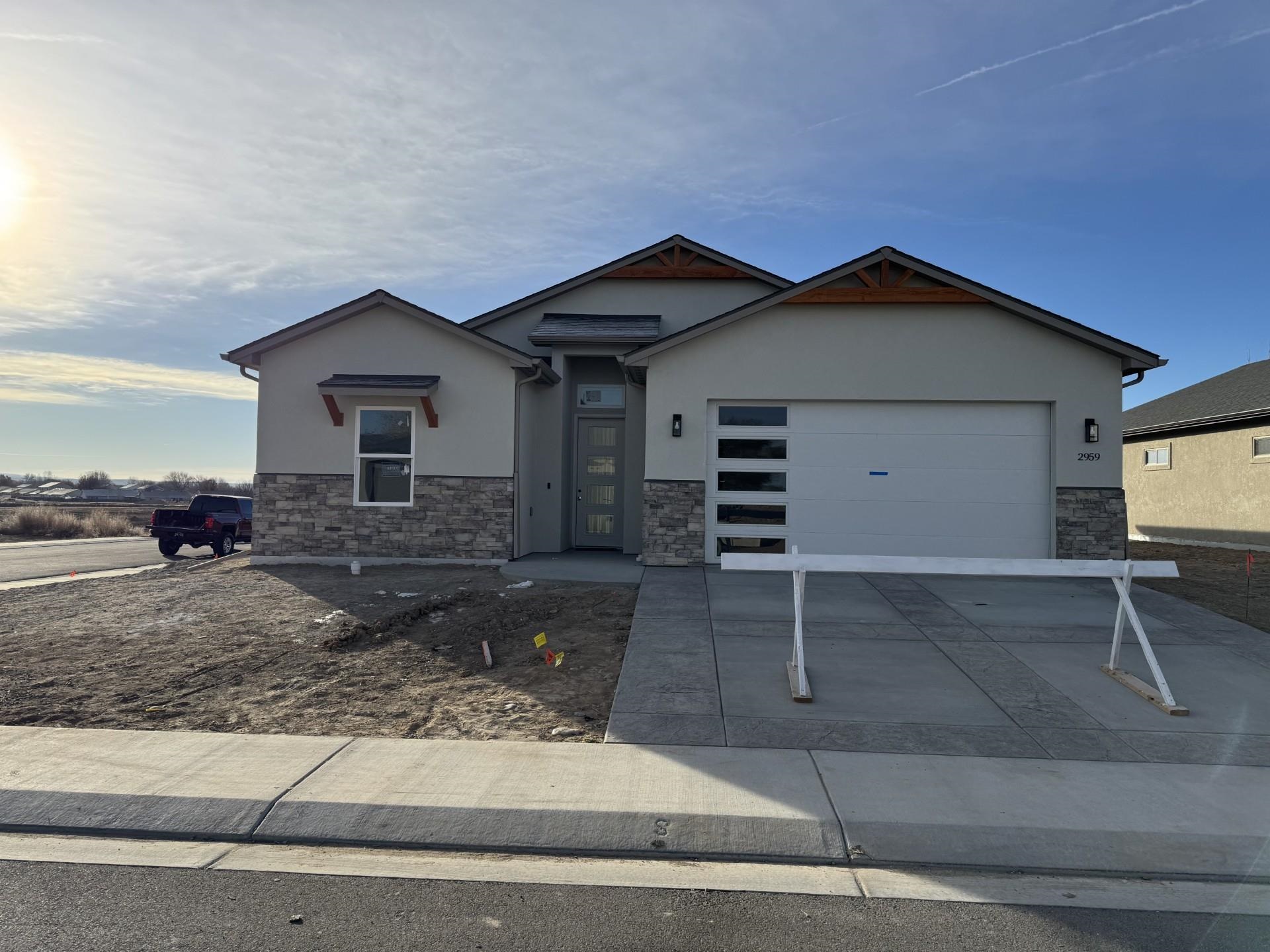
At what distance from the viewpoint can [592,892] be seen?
3830 millimetres

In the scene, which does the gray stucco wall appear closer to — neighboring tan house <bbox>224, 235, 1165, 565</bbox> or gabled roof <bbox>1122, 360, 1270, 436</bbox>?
neighboring tan house <bbox>224, 235, 1165, 565</bbox>

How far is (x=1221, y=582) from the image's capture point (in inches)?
516

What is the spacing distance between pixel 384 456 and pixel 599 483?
4017mm

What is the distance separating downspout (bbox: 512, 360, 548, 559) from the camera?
13609 millimetres

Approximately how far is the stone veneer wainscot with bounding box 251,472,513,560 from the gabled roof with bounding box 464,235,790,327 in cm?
Answer: 396

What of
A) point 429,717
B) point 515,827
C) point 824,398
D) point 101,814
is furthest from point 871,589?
point 101,814

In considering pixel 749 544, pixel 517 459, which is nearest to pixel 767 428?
pixel 749 544

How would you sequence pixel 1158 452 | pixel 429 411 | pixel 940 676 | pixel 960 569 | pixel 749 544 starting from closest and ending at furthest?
pixel 960 569, pixel 940 676, pixel 749 544, pixel 429 411, pixel 1158 452

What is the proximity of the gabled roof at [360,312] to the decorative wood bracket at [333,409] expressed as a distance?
3.83 ft

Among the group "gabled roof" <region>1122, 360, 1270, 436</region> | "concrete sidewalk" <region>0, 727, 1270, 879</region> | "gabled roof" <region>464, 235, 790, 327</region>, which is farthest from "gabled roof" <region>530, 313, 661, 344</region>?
"gabled roof" <region>1122, 360, 1270, 436</region>

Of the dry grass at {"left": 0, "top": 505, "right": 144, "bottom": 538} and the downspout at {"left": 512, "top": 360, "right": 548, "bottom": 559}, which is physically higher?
the downspout at {"left": 512, "top": 360, "right": 548, "bottom": 559}

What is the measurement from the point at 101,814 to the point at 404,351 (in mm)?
10110

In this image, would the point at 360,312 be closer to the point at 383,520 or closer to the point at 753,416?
the point at 383,520

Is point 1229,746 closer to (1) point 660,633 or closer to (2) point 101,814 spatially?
(1) point 660,633
